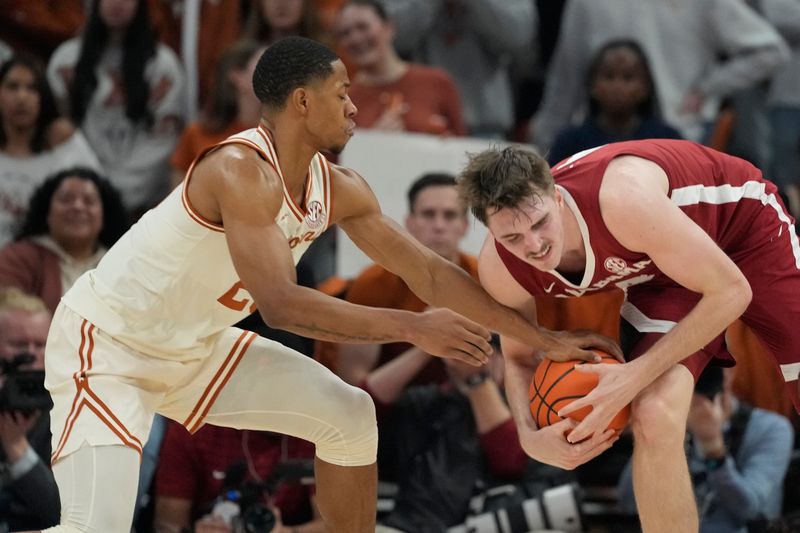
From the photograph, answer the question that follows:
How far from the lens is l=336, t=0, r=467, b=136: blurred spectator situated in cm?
784

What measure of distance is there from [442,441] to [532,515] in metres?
0.56

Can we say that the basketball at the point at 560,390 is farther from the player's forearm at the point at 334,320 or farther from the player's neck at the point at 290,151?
the player's neck at the point at 290,151

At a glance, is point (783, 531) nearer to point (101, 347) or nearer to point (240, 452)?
point (240, 452)

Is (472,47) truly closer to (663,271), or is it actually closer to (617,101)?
(617,101)

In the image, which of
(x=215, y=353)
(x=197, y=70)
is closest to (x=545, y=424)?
(x=215, y=353)

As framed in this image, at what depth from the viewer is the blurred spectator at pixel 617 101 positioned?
768 cm

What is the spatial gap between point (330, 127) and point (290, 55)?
0.28m

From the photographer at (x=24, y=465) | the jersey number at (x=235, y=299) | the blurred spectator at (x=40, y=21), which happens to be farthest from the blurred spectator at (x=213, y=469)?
the blurred spectator at (x=40, y=21)

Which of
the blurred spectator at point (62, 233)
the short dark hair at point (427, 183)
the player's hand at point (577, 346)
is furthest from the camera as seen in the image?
the short dark hair at point (427, 183)

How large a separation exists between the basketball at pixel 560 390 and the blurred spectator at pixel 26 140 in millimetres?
3612

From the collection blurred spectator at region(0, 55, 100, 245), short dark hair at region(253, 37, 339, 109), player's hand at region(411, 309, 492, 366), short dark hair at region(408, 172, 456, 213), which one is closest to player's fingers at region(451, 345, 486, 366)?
player's hand at region(411, 309, 492, 366)

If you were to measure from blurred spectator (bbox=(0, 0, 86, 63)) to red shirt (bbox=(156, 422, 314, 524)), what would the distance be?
3415 mm

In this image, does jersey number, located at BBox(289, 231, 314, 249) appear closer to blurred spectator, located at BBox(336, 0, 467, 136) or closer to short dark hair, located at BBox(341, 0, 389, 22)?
blurred spectator, located at BBox(336, 0, 467, 136)

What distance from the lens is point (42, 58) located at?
29.0 ft
